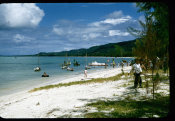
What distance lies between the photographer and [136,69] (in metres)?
11.9

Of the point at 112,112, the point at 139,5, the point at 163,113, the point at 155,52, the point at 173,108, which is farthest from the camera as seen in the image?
the point at 139,5

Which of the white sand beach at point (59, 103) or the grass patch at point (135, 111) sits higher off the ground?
the grass patch at point (135, 111)

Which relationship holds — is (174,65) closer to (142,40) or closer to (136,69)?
(142,40)

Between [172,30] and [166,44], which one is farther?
[166,44]

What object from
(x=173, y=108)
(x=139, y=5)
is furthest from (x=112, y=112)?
(x=139, y=5)

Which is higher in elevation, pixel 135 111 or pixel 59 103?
→ pixel 135 111

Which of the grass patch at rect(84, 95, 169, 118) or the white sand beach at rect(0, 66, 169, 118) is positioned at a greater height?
the grass patch at rect(84, 95, 169, 118)

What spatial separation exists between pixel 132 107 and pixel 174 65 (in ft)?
16.4

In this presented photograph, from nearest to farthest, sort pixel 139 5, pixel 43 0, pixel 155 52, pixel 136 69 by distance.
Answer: pixel 43 0
pixel 155 52
pixel 139 5
pixel 136 69

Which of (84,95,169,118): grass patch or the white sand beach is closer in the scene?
(84,95,169,118): grass patch

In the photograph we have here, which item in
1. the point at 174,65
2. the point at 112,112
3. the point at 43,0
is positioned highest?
the point at 43,0

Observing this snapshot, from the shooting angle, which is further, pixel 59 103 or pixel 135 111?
pixel 59 103

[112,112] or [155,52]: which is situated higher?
[155,52]

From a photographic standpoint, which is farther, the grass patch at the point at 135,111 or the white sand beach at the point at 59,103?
the white sand beach at the point at 59,103
